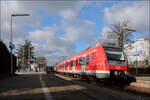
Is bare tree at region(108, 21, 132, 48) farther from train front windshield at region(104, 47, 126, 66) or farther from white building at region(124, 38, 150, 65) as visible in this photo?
train front windshield at region(104, 47, 126, 66)

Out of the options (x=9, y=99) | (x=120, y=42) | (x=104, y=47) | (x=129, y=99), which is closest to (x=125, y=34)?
(x=120, y=42)

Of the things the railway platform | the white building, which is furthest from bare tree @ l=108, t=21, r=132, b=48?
the railway platform

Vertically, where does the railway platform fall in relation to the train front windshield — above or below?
below

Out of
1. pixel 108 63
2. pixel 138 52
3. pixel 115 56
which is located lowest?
pixel 108 63

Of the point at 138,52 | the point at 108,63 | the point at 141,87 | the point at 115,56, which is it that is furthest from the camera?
the point at 138,52

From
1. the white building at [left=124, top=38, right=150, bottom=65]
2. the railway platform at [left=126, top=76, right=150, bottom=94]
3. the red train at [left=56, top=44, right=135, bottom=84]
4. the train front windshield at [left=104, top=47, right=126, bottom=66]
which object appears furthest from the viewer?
the white building at [left=124, top=38, right=150, bottom=65]

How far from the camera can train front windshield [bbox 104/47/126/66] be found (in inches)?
474

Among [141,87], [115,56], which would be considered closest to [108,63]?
[115,56]

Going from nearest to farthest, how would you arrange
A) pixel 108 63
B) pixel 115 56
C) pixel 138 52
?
pixel 108 63 → pixel 115 56 → pixel 138 52

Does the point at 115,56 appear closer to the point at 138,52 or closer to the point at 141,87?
the point at 141,87

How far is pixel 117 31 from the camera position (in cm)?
2744

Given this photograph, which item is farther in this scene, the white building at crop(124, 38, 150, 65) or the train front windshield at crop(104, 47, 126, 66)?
the white building at crop(124, 38, 150, 65)

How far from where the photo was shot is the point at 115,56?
12.5 meters

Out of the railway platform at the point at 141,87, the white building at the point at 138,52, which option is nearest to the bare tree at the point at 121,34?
the white building at the point at 138,52
